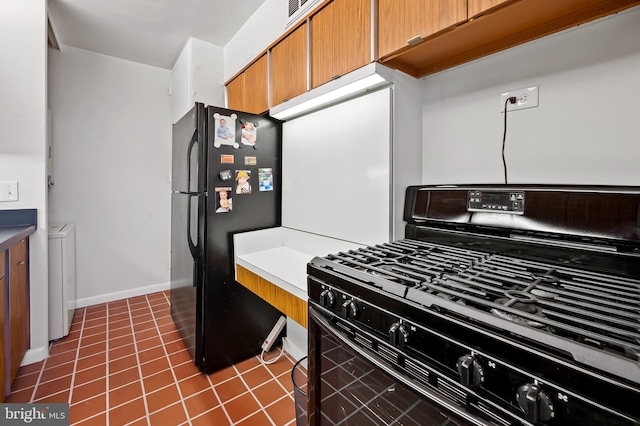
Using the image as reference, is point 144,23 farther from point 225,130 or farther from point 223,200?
point 223,200

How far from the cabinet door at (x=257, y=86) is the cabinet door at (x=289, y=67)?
11 centimetres

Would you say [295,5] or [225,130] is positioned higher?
[295,5]

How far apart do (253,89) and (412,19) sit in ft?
4.90

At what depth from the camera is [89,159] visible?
3.03m

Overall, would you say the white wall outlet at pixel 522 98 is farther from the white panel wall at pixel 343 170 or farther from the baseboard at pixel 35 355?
the baseboard at pixel 35 355

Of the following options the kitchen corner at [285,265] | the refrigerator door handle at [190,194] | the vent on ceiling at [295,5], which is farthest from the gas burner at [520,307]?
the vent on ceiling at [295,5]

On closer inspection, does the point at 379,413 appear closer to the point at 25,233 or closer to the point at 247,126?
the point at 247,126

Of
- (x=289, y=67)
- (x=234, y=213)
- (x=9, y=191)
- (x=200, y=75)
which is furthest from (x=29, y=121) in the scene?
(x=289, y=67)

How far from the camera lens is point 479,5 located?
951 mm

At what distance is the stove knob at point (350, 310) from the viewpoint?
2.64ft

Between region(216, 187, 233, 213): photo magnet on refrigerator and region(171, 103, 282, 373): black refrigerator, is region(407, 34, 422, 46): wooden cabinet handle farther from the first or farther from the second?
region(216, 187, 233, 213): photo magnet on refrigerator

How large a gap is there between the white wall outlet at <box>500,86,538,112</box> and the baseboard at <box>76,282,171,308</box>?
3.75m

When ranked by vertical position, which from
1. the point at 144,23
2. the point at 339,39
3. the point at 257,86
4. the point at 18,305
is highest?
the point at 144,23

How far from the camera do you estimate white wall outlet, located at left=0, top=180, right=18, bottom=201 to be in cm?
199
